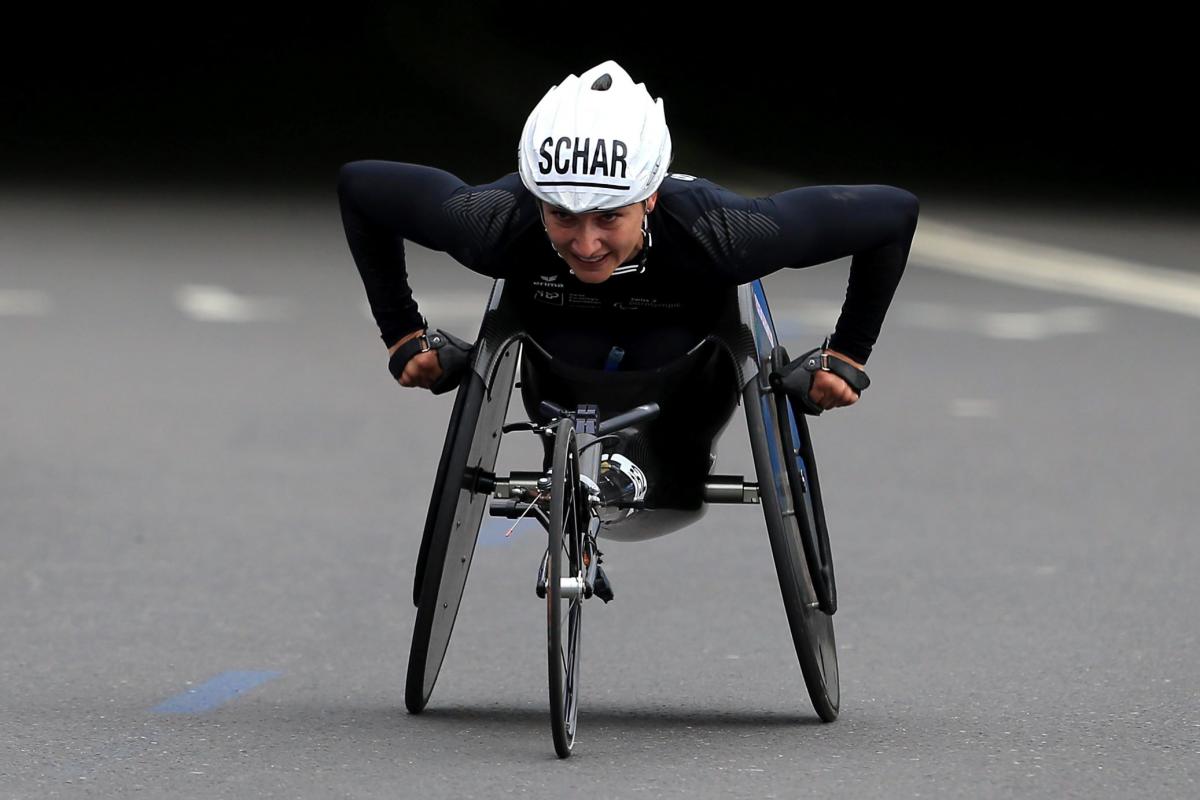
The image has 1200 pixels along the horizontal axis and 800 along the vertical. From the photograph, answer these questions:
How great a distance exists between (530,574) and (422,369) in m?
2.52

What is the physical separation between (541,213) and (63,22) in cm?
2468

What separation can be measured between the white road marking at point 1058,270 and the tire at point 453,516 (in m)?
9.61

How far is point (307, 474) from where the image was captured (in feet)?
34.3

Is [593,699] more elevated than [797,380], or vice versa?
[797,380]

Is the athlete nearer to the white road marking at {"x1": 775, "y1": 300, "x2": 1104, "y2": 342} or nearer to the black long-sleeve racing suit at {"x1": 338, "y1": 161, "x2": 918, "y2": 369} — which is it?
the black long-sleeve racing suit at {"x1": 338, "y1": 161, "x2": 918, "y2": 369}

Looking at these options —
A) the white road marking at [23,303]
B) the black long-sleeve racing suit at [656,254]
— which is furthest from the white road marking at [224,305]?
the black long-sleeve racing suit at [656,254]

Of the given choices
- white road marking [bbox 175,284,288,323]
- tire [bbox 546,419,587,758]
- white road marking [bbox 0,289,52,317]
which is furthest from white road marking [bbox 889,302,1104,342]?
tire [bbox 546,419,587,758]

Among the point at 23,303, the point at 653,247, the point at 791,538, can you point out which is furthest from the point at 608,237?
the point at 23,303

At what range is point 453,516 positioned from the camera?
19.0 ft

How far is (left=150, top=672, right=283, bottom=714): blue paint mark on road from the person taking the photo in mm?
6246

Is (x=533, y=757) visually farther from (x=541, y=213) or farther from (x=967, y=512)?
(x=967, y=512)

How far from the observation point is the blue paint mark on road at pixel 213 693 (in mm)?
6246

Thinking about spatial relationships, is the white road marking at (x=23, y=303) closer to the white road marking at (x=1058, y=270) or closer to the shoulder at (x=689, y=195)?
the white road marking at (x=1058, y=270)

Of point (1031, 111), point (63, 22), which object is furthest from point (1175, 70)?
point (63, 22)
